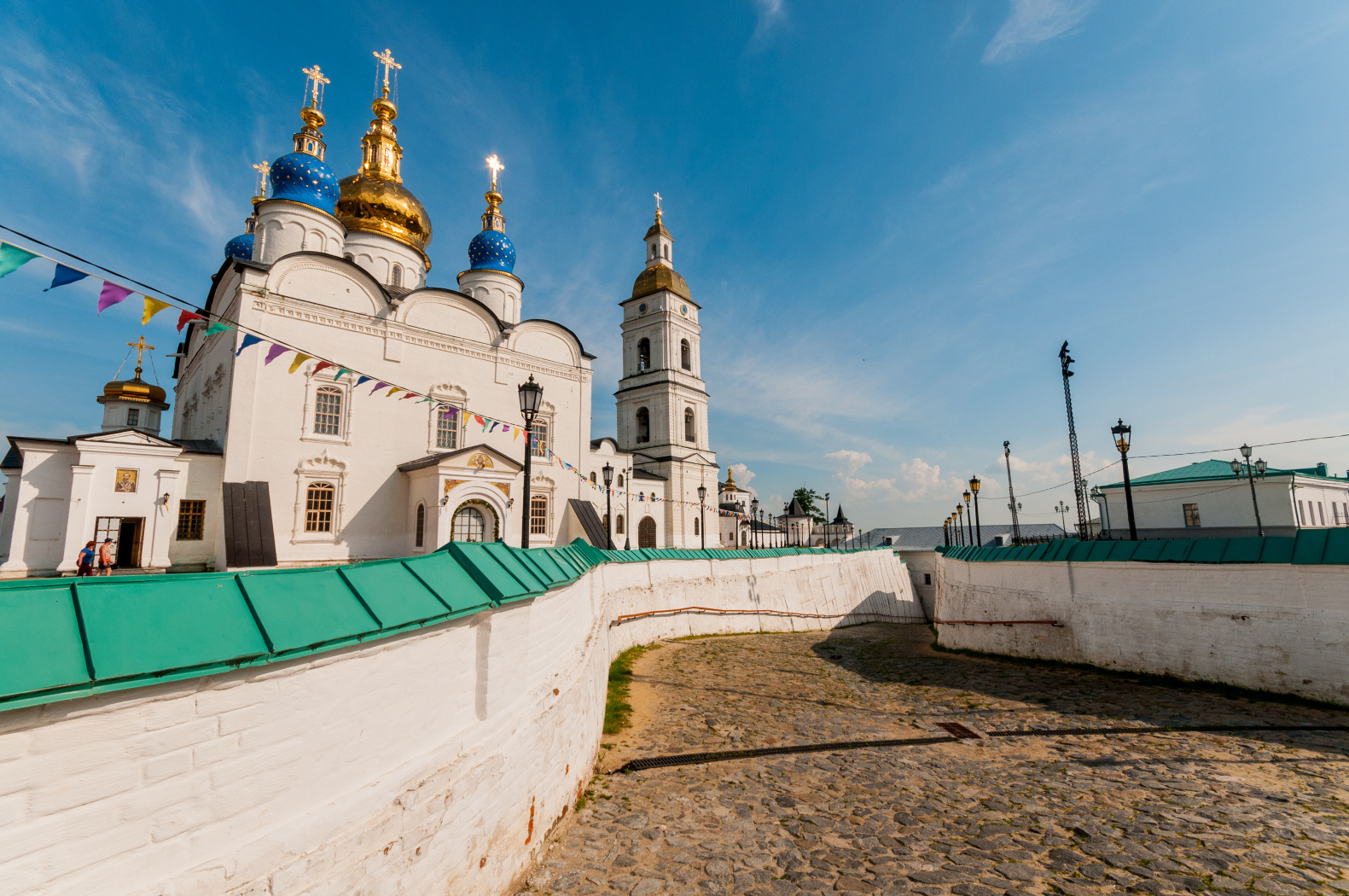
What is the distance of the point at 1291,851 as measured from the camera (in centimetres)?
473

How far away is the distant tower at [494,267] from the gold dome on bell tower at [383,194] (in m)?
2.25

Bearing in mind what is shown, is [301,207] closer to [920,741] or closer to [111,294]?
[111,294]

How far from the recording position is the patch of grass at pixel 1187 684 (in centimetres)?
811

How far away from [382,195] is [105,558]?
1846 cm

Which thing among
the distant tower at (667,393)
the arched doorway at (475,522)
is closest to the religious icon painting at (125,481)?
the arched doorway at (475,522)

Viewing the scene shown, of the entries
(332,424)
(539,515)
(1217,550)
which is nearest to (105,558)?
(332,424)

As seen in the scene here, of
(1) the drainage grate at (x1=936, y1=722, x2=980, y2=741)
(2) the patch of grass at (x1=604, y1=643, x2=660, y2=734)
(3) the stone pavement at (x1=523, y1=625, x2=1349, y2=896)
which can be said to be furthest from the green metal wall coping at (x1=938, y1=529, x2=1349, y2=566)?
(2) the patch of grass at (x1=604, y1=643, x2=660, y2=734)

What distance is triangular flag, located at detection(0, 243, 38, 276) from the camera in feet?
14.8

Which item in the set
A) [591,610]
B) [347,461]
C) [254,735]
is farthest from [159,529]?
[254,735]

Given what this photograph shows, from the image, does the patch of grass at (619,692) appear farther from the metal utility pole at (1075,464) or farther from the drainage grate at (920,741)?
the metal utility pole at (1075,464)

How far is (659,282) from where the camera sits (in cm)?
3878

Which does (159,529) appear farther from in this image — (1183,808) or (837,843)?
(1183,808)

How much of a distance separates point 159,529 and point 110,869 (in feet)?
67.7

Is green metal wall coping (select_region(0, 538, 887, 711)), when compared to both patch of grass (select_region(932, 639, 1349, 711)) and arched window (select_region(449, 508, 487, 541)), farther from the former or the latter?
arched window (select_region(449, 508, 487, 541))
